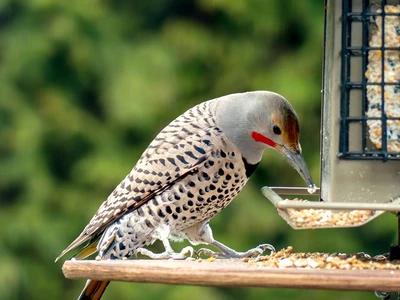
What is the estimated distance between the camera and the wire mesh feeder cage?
326cm

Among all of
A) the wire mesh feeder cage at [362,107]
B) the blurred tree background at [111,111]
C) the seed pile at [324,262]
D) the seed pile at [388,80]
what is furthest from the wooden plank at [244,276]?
the blurred tree background at [111,111]

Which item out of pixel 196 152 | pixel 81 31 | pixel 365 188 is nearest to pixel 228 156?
pixel 196 152

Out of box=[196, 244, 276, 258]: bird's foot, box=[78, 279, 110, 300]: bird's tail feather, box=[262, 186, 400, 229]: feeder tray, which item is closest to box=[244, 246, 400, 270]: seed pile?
box=[262, 186, 400, 229]: feeder tray

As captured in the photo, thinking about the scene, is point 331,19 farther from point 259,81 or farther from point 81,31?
point 81,31

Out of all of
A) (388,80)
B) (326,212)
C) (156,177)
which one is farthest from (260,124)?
(388,80)

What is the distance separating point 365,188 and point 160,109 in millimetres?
3874

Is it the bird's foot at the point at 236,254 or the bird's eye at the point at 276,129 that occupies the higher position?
the bird's eye at the point at 276,129

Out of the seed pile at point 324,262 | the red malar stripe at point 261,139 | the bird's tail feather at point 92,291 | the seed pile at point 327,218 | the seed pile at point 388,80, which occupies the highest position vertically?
the seed pile at point 388,80

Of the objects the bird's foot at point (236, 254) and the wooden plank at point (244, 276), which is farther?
the bird's foot at point (236, 254)

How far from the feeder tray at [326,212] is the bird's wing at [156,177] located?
40 cm

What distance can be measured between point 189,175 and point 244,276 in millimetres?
1065

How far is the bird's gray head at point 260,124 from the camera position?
3.70m

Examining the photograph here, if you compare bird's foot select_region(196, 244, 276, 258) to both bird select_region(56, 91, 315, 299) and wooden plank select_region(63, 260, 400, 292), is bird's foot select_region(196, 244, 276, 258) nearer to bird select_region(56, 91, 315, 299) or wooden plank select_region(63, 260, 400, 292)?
bird select_region(56, 91, 315, 299)

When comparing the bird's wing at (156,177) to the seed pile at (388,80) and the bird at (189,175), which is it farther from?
the seed pile at (388,80)
